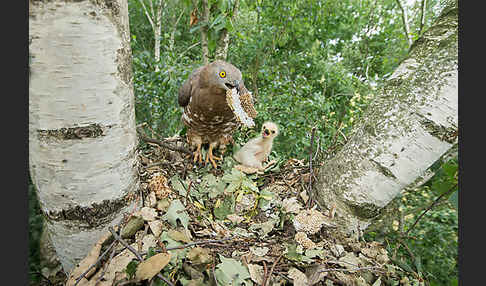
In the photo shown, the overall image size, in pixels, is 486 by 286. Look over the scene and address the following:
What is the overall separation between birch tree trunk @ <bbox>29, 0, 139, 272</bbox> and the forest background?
1.04 feet

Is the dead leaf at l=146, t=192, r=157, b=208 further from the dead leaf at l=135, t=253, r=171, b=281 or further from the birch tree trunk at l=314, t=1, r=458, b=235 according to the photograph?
the birch tree trunk at l=314, t=1, r=458, b=235

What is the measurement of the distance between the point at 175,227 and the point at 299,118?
220 centimetres

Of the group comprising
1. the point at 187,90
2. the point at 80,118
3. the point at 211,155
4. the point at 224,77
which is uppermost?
the point at 224,77

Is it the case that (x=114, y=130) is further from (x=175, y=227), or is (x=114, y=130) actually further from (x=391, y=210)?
(x=391, y=210)

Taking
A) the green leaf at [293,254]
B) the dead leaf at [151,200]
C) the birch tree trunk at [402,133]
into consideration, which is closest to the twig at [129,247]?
the dead leaf at [151,200]

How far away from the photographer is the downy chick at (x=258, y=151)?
1.86m

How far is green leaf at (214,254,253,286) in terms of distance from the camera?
2.97 ft

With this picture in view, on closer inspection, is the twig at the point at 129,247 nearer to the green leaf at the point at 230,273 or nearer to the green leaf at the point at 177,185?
the green leaf at the point at 230,273

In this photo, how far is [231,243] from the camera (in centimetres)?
108

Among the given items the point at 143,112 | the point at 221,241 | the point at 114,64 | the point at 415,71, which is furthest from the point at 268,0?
the point at 221,241

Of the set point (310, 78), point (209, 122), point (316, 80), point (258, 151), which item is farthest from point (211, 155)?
point (310, 78)

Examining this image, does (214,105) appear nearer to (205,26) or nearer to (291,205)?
(291,205)

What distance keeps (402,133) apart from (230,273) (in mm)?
890

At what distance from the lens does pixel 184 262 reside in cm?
92
